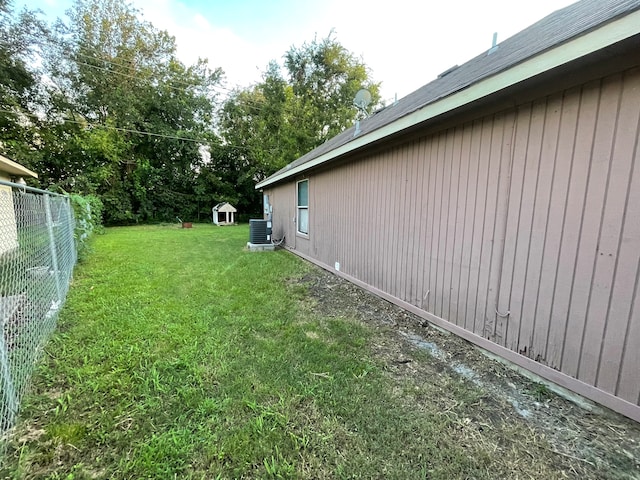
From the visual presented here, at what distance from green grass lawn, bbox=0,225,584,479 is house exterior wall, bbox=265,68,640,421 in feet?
2.51

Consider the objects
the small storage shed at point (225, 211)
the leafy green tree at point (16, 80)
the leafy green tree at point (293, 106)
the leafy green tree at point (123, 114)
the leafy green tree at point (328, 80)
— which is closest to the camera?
the leafy green tree at point (16, 80)

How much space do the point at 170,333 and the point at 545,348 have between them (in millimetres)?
3139

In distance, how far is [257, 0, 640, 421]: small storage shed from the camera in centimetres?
170

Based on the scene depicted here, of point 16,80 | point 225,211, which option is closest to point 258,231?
point 225,211

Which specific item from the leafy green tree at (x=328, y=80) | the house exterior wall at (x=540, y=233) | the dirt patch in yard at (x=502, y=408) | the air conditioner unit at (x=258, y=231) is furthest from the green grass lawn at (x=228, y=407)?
the leafy green tree at (x=328, y=80)

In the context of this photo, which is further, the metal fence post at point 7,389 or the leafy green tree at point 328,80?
the leafy green tree at point 328,80

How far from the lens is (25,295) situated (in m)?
2.54

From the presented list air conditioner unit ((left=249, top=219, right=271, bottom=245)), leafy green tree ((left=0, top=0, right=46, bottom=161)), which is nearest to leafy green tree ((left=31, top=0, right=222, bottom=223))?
leafy green tree ((left=0, top=0, right=46, bottom=161))

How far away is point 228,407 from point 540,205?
2.56 m

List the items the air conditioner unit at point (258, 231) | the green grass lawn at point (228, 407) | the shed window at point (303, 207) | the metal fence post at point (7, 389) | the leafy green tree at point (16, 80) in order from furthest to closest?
1. the leafy green tree at point (16, 80)
2. the air conditioner unit at point (258, 231)
3. the shed window at point (303, 207)
4. the metal fence post at point (7, 389)
5. the green grass lawn at point (228, 407)

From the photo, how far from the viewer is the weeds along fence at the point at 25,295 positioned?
1643 millimetres

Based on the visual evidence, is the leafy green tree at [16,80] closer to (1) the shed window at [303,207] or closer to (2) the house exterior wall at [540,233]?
(1) the shed window at [303,207]

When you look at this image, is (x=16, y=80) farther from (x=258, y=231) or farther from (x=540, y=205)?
(x=540, y=205)

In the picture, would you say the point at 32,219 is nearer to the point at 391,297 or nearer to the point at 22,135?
the point at 391,297
